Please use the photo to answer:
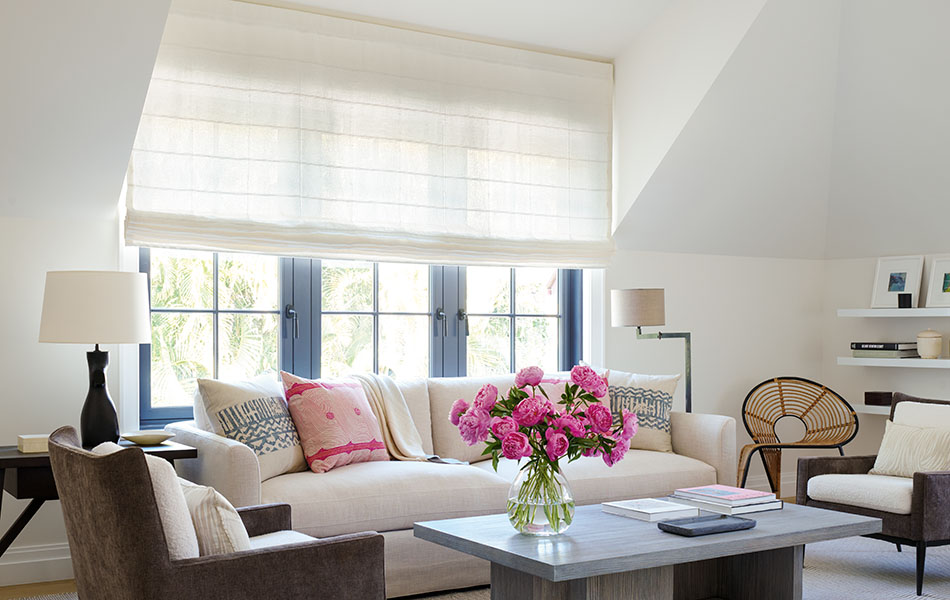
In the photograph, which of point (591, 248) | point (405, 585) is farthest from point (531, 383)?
point (591, 248)

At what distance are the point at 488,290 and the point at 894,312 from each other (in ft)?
8.02

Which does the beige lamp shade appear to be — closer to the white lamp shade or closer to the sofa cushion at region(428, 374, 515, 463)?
the sofa cushion at region(428, 374, 515, 463)

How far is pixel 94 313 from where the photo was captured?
136 inches

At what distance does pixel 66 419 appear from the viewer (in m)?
4.01

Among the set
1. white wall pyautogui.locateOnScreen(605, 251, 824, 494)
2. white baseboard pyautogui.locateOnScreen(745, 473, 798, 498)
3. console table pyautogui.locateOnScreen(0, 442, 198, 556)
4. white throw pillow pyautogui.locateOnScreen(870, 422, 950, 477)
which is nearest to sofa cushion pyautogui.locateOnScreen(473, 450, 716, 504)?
white throw pillow pyautogui.locateOnScreen(870, 422, 950, 477)

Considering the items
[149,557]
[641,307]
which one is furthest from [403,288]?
[149,557]

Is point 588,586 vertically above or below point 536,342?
below

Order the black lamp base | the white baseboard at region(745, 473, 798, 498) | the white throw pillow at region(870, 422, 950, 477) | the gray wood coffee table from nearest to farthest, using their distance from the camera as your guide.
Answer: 1. the gray wood coffee table
2. the black lamp base
3. the white throw pillow at region(870, 422, 950, 477)
4. the white baseboard at region(745, 473, 798, 498)

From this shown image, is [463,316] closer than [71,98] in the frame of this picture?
No

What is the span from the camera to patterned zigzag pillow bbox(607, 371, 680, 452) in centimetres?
459

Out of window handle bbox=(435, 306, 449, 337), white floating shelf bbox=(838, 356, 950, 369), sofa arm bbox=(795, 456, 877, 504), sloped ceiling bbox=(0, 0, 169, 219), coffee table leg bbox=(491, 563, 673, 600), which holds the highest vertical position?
sloped ceiling bbox=(0, 0, 169, 219)

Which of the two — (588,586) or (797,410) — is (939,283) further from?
(588,586)

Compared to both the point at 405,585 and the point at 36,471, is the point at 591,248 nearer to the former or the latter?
the point at 405,585

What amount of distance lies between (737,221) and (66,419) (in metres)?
3.83
